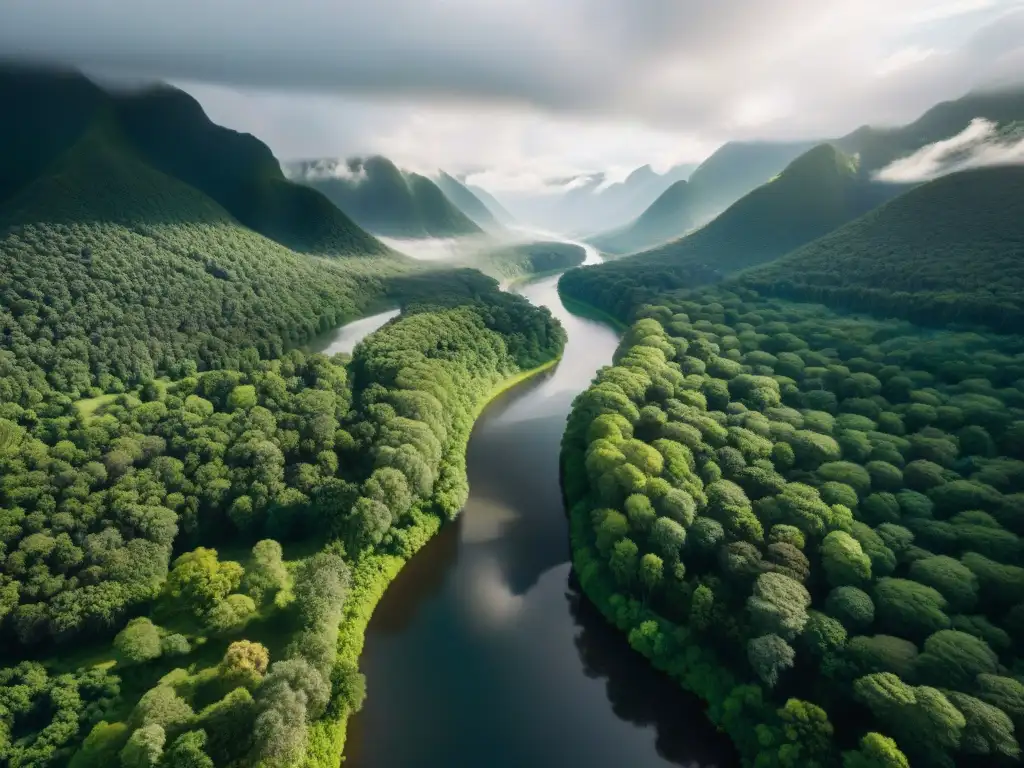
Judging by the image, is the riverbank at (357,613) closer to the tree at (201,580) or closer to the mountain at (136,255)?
the tree at (201,580)

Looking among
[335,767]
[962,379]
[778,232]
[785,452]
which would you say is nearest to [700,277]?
[778,232]

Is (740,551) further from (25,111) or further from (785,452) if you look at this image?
→ (25,111)

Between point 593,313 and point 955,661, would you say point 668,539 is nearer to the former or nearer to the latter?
point 955,661

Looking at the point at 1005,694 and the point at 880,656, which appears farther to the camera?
the point at 880,656

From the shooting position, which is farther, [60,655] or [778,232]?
[778,232]

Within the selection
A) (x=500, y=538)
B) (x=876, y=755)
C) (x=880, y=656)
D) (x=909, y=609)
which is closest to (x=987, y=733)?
(x=880, y=656)

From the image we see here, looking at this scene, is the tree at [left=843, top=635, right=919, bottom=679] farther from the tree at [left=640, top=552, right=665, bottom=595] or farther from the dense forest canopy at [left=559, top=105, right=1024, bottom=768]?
the tree at [left=640, top=552, right=665, bottom=595]
